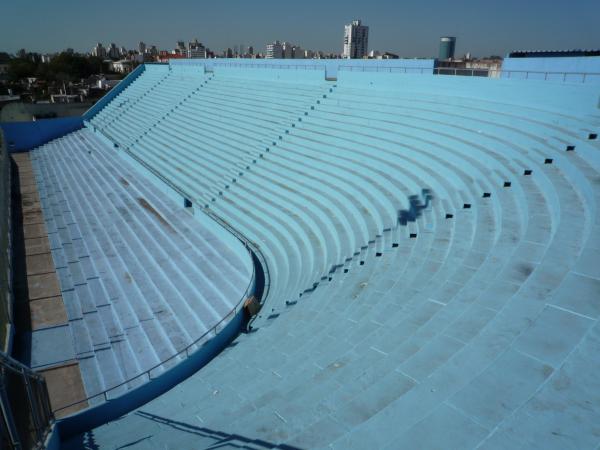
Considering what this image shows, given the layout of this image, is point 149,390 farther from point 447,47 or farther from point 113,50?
point 113,50

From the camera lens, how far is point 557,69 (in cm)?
959

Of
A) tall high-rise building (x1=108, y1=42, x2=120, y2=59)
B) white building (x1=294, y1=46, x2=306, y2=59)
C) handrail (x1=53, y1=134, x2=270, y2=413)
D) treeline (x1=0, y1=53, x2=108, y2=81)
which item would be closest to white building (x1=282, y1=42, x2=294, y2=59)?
white building (x1=294, y1=46, x2=306, y2=59)

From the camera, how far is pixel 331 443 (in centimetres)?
255

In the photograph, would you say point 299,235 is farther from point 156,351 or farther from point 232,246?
point 156,351

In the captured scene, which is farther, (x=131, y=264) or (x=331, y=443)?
(x=131, y=264)

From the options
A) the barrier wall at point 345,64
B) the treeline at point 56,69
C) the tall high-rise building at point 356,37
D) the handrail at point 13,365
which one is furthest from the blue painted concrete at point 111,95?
the tall high-rise building at point 356,37

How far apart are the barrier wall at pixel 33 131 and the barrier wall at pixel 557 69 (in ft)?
77.1

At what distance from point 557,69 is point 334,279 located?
770cm

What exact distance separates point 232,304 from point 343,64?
12.5m

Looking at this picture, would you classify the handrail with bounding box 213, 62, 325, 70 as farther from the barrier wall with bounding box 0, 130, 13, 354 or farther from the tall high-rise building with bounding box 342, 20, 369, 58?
the tall high-rise building with bounding box 342, 20, 369, 58

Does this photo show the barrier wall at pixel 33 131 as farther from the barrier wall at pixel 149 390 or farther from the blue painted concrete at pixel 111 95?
the barrier wall at pixel 149 390

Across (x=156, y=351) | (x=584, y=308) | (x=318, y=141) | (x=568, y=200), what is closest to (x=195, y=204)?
(x=318, y=141)

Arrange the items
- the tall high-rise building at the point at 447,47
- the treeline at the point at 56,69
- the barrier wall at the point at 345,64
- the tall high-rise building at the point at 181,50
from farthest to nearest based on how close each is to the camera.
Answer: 1. the tall high-rise building at the point at 181,50
2. the treeline at the point at 56,69
3. the tall high-rise building at the point at 447,47
4. the barrier wall at the point at 345,64

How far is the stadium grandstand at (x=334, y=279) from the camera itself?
2662mm
